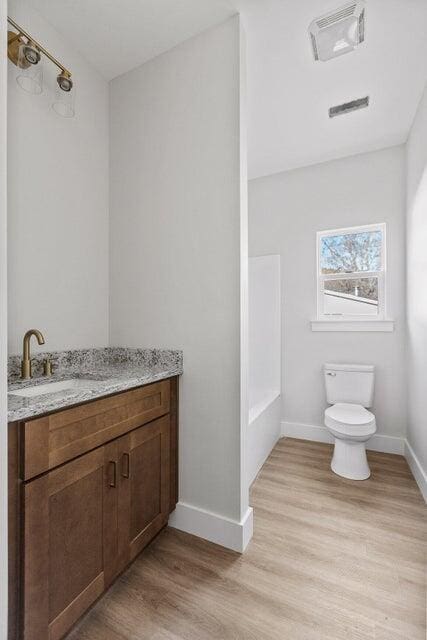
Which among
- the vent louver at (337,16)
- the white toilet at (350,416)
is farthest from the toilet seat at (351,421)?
the vent louver at (337,16)

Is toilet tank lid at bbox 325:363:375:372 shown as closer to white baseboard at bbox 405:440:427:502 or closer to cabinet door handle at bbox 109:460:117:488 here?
white baseboard at bbox 405:440:427:502

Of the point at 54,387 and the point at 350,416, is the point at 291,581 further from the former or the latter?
the point at 54,387

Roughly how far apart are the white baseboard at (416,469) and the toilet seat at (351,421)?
1.23 feet

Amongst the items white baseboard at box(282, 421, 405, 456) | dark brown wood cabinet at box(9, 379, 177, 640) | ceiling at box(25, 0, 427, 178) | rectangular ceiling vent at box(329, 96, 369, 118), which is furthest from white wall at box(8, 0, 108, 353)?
white baseboard at box(282, 421, 405, 456)

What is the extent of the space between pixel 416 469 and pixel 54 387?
2.52 m

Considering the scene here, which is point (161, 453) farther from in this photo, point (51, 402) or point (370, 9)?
point (370, 9)

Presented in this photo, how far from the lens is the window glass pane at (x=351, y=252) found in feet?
9.38

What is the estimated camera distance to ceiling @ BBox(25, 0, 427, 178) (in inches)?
61.8

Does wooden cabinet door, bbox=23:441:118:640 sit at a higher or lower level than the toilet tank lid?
lower

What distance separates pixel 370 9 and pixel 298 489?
9.37 feet

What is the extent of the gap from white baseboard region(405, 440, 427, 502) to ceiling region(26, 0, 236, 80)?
119 inches

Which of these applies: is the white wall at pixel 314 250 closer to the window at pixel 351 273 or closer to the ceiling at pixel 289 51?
the window at pixel 351 273

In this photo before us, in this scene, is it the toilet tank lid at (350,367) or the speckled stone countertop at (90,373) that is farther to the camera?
the toilet tank lid at (350,367)

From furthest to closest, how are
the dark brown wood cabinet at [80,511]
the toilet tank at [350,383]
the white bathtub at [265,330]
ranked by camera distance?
1. the white bathtub at [265,330]
2. the toilet tank at [350,383]
3. the dark brown wood cabinet at [80,511]
